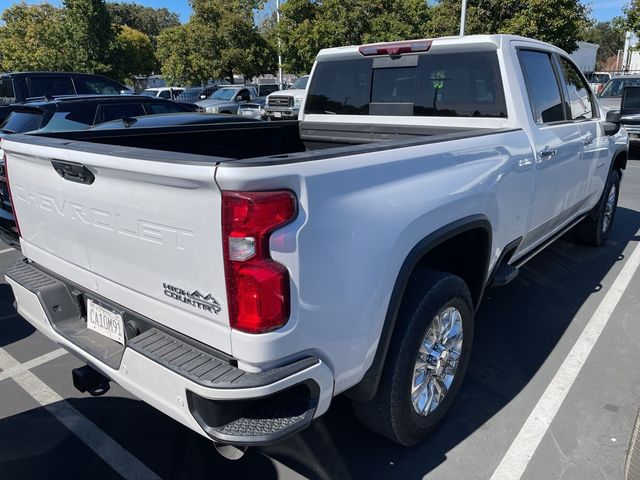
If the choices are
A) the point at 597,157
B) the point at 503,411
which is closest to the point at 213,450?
the point at 503,411

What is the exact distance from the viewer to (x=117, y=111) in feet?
25.9

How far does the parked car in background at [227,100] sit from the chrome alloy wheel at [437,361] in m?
16.6

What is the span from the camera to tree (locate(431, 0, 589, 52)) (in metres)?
18.0

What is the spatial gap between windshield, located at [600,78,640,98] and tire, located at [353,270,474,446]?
45.3ft

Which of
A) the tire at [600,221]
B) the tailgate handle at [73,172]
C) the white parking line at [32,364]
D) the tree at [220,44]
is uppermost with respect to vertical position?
the tree at [220,44]

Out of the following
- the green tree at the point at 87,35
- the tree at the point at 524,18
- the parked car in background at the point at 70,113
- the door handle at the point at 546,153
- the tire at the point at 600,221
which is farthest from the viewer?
the green tree at the point at 87,35

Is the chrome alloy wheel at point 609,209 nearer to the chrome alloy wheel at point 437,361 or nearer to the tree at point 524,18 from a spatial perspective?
the chrome alloy wheel at point 437,361

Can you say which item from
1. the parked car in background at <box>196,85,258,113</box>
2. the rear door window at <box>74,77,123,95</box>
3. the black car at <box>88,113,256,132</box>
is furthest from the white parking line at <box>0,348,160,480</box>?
the parked car in background at <box>196,85,258,113</box>

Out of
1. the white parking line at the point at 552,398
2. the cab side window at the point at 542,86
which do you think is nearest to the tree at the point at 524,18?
the cab side window at the point at 542,86

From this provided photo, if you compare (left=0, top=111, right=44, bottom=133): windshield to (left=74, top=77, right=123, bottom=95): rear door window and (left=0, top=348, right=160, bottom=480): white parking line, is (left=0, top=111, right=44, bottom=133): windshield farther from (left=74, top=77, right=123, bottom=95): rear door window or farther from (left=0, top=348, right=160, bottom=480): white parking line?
(left=74, top=77, right=123, bottom=95): rear door window

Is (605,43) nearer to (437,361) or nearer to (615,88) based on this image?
(615,88)

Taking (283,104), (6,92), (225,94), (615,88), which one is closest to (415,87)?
(6,92)

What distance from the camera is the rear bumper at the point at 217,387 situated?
1.78 meters

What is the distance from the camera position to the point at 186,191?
5.81 feet
